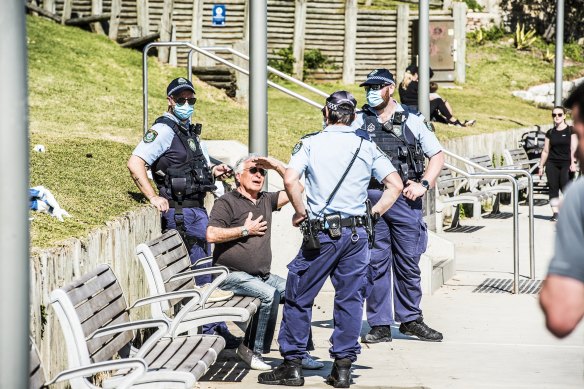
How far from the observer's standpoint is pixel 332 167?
782 centimetres

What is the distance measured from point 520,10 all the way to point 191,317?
31.1m

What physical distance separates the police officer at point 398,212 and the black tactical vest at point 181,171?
119 cm

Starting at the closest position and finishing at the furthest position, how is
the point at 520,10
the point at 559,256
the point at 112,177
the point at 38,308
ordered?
the point at 559,256, the point at 38,308, the point at 112,177, the point at 520,10

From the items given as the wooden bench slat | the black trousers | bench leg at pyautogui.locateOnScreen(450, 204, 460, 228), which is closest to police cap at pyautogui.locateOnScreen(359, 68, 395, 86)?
the wooden bench slat

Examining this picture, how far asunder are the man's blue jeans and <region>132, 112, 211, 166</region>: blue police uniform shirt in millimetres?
1181

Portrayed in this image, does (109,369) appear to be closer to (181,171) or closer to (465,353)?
(181,171)

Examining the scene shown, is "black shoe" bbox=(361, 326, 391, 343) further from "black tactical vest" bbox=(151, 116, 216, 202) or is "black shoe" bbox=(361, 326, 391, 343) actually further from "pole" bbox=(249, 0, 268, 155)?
"pole" bbox=(249, 0, 268, 155)

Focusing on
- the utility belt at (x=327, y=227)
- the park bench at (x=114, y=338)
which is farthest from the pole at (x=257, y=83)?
the park bench at (x=114, y=338)

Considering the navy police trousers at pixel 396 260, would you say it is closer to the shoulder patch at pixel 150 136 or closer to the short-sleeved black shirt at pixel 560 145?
the shoulder patch at pixel 150 136

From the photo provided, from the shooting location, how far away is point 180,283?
8250 mm

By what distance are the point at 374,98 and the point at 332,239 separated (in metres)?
1.76

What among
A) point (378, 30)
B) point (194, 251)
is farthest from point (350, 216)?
point (378, 30)

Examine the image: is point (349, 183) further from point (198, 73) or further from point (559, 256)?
point (198, 73)

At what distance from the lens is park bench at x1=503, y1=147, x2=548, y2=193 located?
2106cm
